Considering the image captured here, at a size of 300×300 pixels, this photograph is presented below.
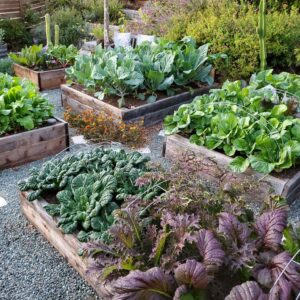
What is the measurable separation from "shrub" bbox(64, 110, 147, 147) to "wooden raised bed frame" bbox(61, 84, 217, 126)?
0.11 metres

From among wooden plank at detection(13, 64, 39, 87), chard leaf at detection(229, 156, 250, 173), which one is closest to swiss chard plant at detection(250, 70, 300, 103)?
chard leaf at detection(229, 156, 250, 173)

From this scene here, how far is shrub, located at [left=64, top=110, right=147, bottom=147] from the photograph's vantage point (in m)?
3.87

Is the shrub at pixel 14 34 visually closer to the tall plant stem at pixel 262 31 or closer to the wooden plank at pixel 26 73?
the wooden plank at pixel 26 73

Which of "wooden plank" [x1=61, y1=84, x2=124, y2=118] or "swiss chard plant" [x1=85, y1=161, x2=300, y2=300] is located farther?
"wooden plank" [x1=61, y1=84, x2=124, y2=118]

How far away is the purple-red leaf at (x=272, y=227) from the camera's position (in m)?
1.67

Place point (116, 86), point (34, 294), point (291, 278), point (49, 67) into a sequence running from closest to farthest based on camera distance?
point (291, 278)
point (34, 294)
point (116, 86)
point (49, 67)

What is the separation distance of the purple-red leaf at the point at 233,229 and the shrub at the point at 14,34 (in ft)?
27.7

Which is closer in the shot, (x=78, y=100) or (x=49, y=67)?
(x=78, y=100)

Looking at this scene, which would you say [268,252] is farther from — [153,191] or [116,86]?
[116,86]

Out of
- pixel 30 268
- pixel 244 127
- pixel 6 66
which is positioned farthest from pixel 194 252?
pixel 6 66

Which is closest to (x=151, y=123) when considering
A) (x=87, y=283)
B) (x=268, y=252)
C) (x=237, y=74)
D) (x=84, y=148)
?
(x=84, y=148)

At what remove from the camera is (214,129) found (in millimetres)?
3309

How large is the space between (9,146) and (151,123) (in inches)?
69.6

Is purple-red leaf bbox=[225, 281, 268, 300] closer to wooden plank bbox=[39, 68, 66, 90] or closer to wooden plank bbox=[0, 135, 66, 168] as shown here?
wooden plank bbox=[0, 135, 66, 168]
